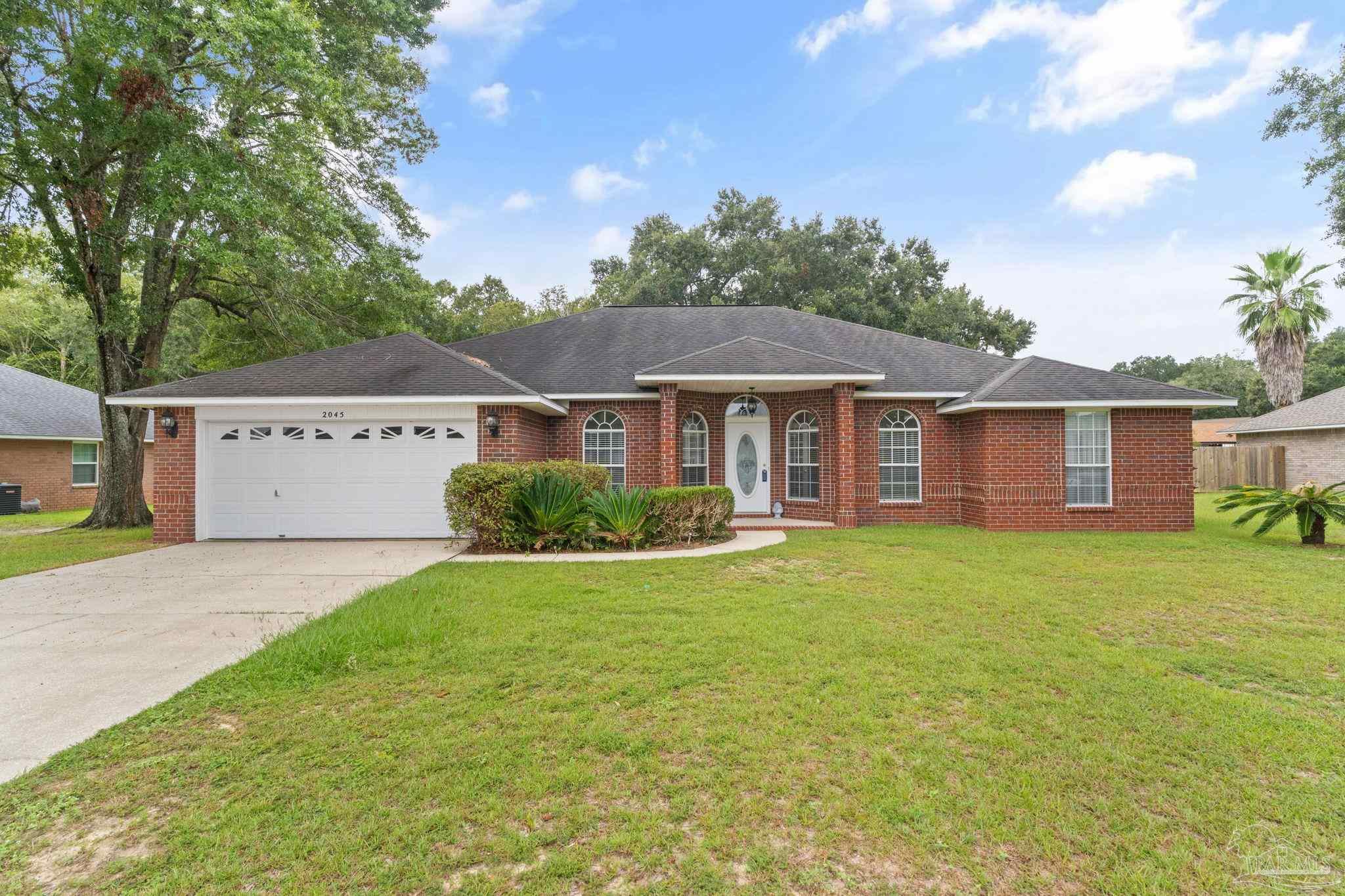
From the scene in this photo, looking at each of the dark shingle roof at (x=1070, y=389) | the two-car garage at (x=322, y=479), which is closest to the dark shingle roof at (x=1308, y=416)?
the dark shingle roof at (x=1070, y=389)

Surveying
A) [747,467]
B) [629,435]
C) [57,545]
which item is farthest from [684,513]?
[57,545]

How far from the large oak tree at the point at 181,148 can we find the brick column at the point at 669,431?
781cm

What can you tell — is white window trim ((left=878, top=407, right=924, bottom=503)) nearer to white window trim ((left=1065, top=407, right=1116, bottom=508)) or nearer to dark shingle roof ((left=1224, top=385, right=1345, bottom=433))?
white window trim ((left=1065, top=407, right=1116, bottom=508))

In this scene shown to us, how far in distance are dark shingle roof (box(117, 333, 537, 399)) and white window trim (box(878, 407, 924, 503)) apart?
26.4 ft

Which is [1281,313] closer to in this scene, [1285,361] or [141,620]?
[1285,361]

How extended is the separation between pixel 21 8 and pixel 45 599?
12.3 metres

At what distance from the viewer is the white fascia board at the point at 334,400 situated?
10.7 meters

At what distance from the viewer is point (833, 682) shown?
4.11 meters

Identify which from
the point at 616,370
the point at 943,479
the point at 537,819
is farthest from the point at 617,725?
the point at 943,479

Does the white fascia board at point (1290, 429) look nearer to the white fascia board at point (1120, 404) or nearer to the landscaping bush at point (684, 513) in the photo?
the white fascia board at point (1120, 404)

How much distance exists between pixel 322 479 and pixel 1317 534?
1811 cm

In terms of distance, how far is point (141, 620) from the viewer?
579 cm

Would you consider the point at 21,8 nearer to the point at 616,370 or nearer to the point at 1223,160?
the point at 616,370

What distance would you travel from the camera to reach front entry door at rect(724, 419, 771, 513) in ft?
46.4
